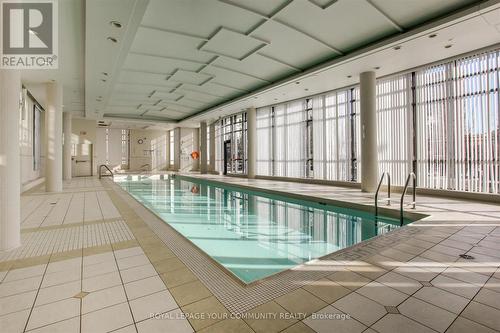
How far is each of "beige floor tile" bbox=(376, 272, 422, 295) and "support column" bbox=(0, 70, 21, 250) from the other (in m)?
3.80

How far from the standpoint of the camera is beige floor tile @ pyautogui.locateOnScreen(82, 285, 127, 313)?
1729mm

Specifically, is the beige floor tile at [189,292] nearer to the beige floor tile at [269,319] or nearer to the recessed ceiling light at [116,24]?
the beige floor tile at [269,319]

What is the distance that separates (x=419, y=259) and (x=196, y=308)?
7.31ft

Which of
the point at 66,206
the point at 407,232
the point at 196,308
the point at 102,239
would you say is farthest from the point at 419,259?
the point at 66,206

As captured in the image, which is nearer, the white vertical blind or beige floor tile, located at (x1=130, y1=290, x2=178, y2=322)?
beige floor tile, located at (x1=130, y1=290, x2=178, y2=322)

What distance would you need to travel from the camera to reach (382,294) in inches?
74.0

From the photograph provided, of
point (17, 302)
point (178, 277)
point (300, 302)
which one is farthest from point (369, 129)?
point (17, 302)

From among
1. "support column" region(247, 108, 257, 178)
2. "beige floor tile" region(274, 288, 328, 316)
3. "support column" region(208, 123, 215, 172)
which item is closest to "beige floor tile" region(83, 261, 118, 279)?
"beige floor tile" region(274, 288, 328, 316)

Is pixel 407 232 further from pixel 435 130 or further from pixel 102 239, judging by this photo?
pixel 435 130

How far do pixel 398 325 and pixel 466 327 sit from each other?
15.8 inches

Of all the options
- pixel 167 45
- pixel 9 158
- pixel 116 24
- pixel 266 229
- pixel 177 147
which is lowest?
pixel 266 229

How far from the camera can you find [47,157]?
7539mm

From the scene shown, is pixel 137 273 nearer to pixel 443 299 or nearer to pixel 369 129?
pixel 443 299

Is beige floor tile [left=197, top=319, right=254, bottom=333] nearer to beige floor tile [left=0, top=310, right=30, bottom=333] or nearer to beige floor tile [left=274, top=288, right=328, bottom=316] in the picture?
beige floor tile [left=274, top=288, right=328, bottom=316]
